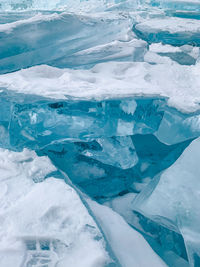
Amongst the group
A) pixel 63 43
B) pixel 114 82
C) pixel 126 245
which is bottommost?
pixel 126 245

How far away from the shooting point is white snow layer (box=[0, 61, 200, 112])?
84 cm

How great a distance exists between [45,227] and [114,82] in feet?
2.08

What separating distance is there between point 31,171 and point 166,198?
0.41m

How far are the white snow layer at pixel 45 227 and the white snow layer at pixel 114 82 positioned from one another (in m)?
0.33

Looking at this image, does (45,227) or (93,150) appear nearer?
(45,227)

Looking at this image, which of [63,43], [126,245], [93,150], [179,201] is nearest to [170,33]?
[63,43]

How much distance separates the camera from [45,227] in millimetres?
528

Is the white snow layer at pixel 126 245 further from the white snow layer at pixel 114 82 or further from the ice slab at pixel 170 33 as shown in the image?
the ice slab at pixel 170 33

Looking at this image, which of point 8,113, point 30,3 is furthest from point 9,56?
point 30,3

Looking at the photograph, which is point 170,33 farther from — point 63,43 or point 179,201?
point 179,201

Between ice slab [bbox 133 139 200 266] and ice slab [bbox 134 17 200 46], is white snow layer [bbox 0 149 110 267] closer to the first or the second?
ice slab [bbox 133 139 200 266]

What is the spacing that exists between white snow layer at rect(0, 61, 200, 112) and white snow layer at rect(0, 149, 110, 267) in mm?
329

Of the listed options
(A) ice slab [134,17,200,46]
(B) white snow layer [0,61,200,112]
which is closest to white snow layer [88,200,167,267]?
(B) white snow layer [0,61,200,112]

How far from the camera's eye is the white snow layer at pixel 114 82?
838mm
